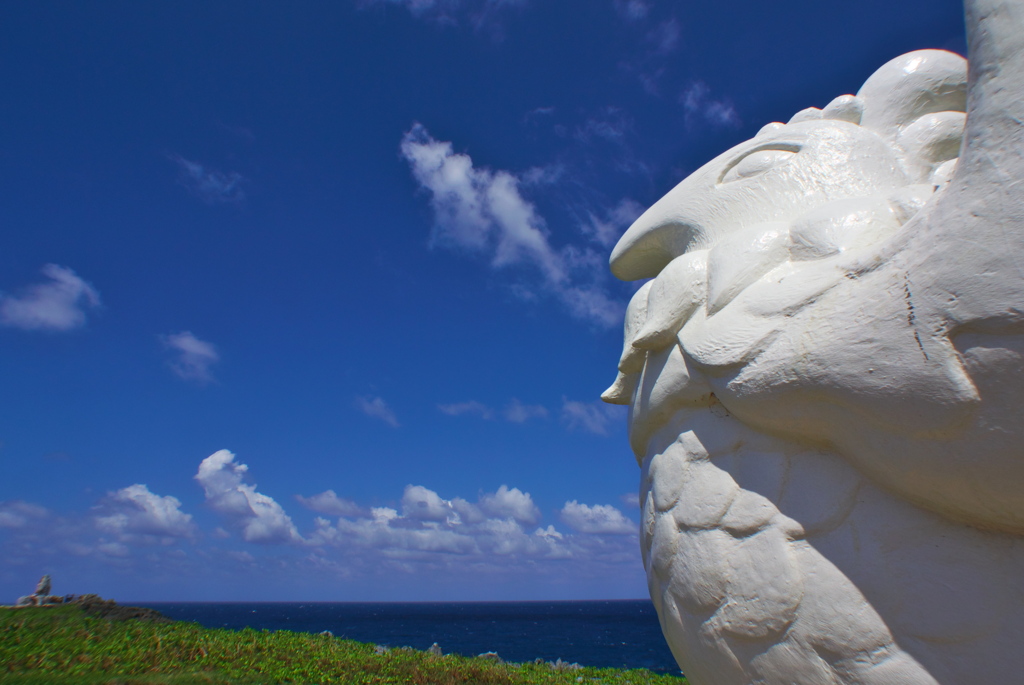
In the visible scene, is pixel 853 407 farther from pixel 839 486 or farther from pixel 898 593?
pixel 898 593

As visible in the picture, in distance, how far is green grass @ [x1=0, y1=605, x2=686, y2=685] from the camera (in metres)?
7.11

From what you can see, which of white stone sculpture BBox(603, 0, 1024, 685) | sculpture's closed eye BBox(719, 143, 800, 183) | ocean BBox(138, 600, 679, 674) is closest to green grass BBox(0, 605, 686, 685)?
ocean BBox(138, 600, 679, 674)

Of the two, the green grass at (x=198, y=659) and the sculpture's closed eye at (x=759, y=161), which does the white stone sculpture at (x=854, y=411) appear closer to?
the sculpture's closed eye at (x=759, y=161)

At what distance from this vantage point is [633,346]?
Result: 10.7 ft

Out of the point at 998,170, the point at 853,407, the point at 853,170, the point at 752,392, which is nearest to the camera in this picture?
the point at 998,170

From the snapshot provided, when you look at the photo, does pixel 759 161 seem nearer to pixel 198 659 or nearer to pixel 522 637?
pixel 198 659

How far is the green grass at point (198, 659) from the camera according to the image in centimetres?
711

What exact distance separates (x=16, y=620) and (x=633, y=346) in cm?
1045

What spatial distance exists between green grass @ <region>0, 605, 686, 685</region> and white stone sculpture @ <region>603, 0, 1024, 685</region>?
6.24 metres

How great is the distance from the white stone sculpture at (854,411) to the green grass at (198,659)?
6.24m

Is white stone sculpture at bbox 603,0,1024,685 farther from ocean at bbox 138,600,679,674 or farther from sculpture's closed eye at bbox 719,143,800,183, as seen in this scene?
ocean at bbox 138,600,679,674

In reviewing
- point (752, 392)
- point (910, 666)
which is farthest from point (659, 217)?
point (910, 666)

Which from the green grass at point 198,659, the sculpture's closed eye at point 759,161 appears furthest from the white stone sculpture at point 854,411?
the green grass at point 198,659

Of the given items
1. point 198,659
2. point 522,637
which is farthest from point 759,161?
point 522,637
